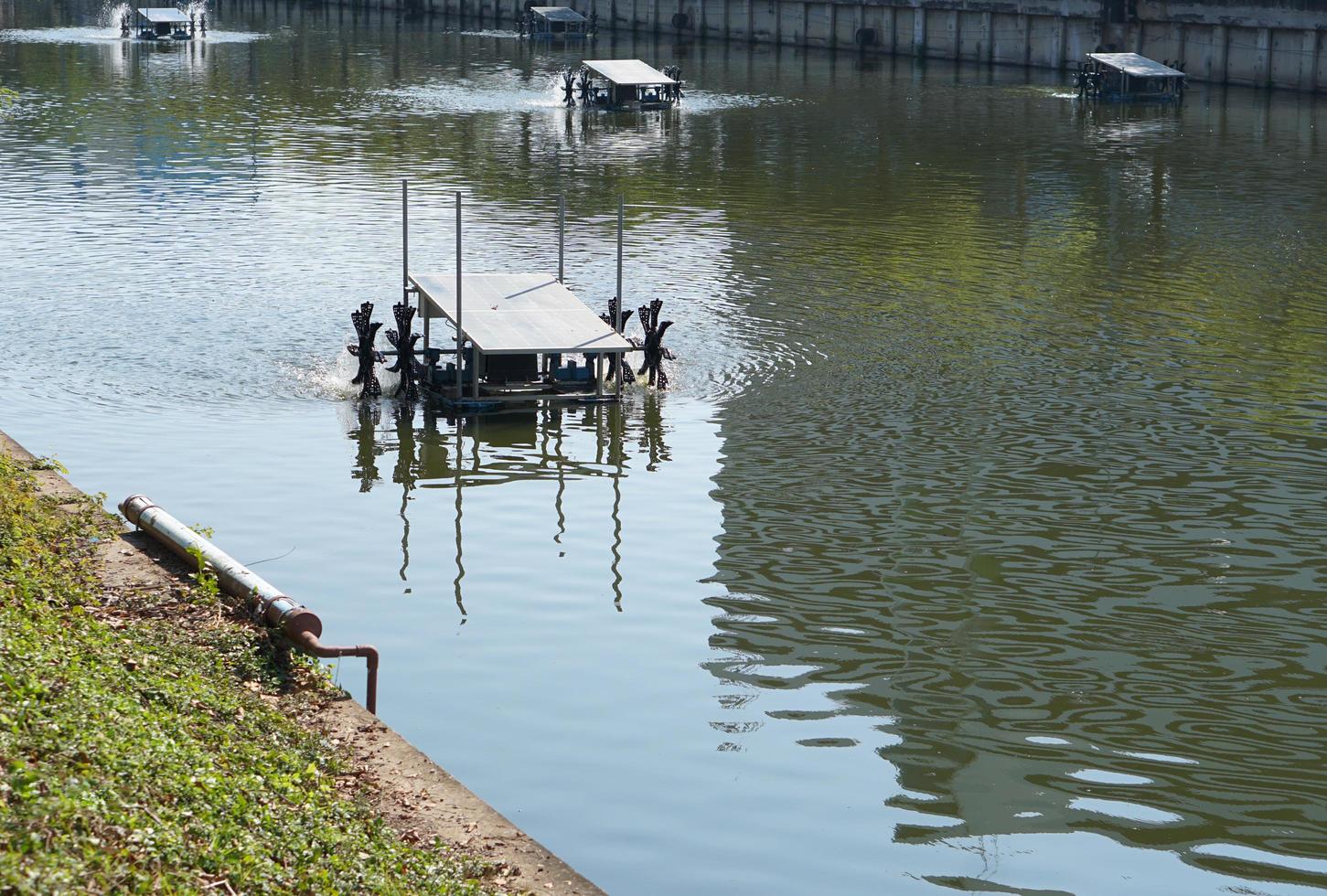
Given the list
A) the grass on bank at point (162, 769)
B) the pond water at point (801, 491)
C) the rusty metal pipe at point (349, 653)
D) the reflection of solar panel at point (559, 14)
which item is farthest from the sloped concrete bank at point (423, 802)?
the reflection of solar panel at point (559, 14)

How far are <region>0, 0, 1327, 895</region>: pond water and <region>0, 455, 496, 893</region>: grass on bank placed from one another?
8.80 feet

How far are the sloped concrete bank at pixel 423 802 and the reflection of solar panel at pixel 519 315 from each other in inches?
540

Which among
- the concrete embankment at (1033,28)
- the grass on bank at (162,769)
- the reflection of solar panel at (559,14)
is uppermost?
the reflection of solar panel at (559,14)

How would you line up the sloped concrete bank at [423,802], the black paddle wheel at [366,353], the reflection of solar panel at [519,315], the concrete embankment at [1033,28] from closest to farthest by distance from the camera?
the sloped concrete bank at [423,802], the reflection of solar panel at [519,315], the black paddle wheel at [366,353], the concrete embankment at [1033,28]

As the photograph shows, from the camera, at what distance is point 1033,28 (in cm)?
10838

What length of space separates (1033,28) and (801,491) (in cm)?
8660

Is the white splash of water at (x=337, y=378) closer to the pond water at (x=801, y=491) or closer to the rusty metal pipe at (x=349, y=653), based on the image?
the pond water at (x=801, y=491)

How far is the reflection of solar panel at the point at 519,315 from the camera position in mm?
32688

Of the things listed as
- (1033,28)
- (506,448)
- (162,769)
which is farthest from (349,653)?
(1033,28)

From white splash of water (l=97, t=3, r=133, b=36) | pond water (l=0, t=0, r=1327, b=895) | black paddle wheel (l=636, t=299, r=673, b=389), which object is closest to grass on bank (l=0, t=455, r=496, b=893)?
pond water (l=0, t=0, r=1327, b=895)

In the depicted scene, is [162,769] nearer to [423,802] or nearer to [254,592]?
[423,802]

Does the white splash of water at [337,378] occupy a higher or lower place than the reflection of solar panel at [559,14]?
lower

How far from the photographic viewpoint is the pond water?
18.6 meters

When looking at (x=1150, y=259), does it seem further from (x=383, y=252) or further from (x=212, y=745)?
(x=212, y=745)
